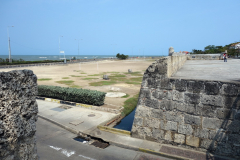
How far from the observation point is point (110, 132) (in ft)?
26.8

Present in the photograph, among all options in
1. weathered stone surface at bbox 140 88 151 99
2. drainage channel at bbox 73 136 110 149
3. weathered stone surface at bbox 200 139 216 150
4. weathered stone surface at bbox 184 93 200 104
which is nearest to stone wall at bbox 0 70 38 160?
drainage channel at bbox 73 136 110 149

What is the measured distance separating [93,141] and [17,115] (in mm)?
5395

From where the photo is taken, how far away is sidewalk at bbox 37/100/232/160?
628 centimetres

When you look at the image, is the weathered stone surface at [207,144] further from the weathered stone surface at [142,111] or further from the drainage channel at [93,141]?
the drainage channel at [93,141]

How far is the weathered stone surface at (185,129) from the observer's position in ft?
21.1

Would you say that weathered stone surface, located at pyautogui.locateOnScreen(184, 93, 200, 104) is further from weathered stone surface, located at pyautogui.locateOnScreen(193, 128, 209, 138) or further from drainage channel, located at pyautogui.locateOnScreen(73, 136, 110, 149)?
drainage channel, located at pyautogui.locateOnScreen(73, 136, 110, 149)

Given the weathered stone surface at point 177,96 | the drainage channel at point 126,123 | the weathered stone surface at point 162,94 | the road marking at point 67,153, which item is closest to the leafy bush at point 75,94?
the drainage channel at point 126,123

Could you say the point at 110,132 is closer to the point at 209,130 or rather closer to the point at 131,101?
the point at 209,130

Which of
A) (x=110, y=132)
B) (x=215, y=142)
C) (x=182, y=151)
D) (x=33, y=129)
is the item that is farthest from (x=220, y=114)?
(x=33, y=129)

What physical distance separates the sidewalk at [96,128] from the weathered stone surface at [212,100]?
176cm

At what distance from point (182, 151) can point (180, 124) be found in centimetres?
93

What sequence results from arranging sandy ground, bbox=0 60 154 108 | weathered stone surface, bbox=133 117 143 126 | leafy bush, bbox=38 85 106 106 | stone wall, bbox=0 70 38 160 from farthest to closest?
sandy ground, bbox=0 60 154 108 → leafy bush, bbox=38 85 106 106 → weathered stone surface, bbox=133 117 143 126 → stone wall, bbox=0 70 38 160

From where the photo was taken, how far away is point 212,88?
5926mm

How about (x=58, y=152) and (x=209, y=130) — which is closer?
(x=209, y=130)
